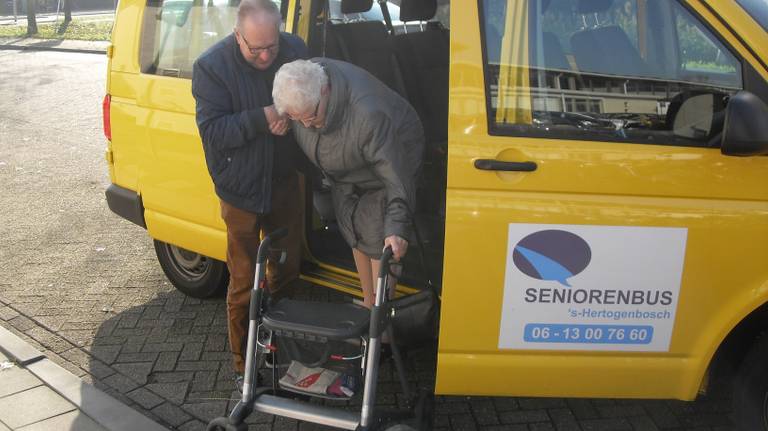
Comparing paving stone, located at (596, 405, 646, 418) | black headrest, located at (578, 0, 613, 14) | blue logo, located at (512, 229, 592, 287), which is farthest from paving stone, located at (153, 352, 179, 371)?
black headrest, located at (578, 0, 613, 14)

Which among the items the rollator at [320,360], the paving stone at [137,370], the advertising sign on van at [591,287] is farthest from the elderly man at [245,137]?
the advertising sign on van at [591,287]

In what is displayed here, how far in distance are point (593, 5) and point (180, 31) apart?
239 cm

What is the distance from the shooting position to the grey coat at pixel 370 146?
2.90m

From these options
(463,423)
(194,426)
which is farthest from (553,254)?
(194,426)

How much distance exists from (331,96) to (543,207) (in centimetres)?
93

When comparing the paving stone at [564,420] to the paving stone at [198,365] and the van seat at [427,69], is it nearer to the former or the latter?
the paving stone at [198,365]

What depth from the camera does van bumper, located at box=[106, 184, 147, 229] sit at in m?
4.38

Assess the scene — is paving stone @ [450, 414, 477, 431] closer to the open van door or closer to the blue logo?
the open van door

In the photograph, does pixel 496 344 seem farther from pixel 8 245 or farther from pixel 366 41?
pixel 8 245

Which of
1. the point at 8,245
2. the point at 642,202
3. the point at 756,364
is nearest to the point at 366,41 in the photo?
the point at 642,202

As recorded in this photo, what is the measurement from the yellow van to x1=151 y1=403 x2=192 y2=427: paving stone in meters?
1.31

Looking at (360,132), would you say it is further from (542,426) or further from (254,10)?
(542,426)

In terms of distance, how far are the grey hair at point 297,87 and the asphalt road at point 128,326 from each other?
60.4 inches

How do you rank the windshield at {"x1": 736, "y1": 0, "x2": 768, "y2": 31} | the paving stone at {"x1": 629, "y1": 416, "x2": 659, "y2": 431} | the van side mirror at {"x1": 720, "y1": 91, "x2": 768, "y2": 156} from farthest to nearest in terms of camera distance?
1. the paving stone at {"x1": 629, "y1": 416, "x2": 659, "y2": 431}
2. the windshield at {"x1": 736, "y1": 0, "x2": 768, "y2": 31}
3. the van side mirror at {"x1": 720, "y1": 91, "x2": 768, "y2": 156}
